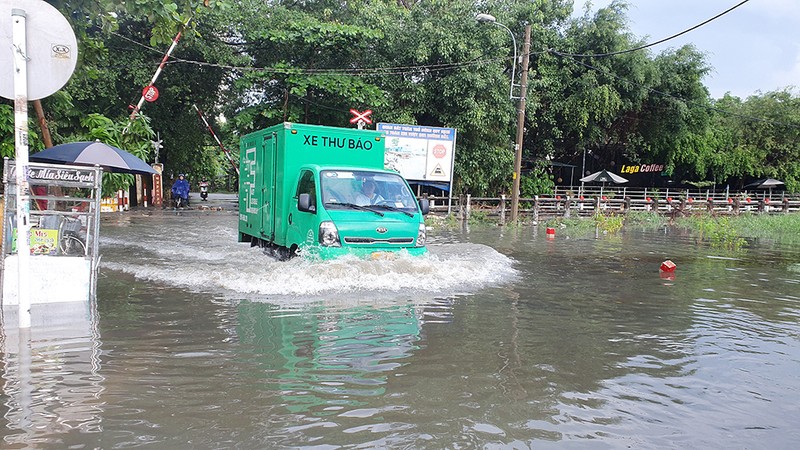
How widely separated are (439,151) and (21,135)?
19137 mm

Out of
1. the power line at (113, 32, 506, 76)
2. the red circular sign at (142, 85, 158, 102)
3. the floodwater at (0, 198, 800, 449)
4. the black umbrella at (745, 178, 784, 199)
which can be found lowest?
the floodwater at (0, 198, 800, 449)

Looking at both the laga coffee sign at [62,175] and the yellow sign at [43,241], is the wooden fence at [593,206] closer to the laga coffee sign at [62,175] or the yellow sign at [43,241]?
the yellow sign at [43,241]

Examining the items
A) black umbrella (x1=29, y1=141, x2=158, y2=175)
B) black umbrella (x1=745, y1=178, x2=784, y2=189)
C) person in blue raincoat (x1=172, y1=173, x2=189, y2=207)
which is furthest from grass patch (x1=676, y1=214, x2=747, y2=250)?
person in blue raincoat (x1=172, y1=173, x2=189, y2=207)

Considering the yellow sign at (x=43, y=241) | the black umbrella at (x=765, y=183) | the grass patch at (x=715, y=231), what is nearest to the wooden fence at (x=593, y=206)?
the black umbrella at (x=765, y=183)

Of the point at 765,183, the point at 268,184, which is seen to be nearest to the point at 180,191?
A: the point at 268,184

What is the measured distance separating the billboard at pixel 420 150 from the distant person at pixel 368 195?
13195 millimetres

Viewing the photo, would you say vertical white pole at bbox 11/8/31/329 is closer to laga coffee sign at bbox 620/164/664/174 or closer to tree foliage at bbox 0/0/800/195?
tree foliage at bbox 0/0/800/195

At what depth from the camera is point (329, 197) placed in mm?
9281

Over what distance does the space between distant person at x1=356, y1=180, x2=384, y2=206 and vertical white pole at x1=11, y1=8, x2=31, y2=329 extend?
16.4ft

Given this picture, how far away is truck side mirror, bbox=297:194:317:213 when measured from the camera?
894 cm

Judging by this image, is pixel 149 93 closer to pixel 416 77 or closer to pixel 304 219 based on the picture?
pixel 416 77

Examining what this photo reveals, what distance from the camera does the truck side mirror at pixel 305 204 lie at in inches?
352

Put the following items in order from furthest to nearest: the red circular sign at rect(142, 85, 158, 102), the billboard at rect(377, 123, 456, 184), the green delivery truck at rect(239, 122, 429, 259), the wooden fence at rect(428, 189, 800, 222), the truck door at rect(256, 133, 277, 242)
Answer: the wooden fence at rect(428, 189, 800, 222) → the billboard at rect(377, 123, 456, 184) → the red circular sign at rect(142, 85, 158, 102) → the truck door at rect(256, 133, 277, 242) → the green delivery truck at rect(239, 122, 429, 259)

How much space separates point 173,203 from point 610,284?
25.9 m
